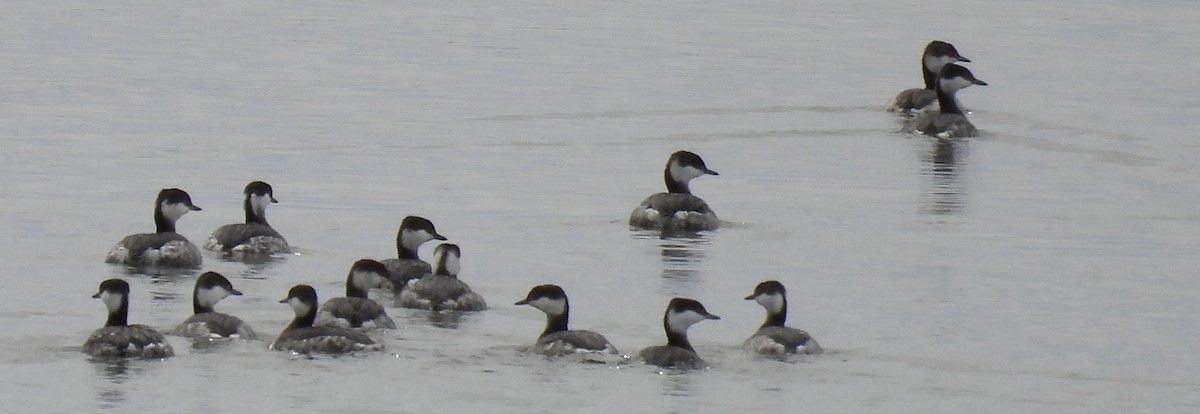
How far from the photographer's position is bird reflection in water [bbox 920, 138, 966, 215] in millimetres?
27641

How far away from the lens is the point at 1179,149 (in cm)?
3372

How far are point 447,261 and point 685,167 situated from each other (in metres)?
6.67

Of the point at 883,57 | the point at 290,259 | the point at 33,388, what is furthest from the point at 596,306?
the point at 883,57

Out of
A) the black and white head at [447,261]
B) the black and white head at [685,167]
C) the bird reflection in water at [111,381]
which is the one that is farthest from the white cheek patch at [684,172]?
the bird reflection in water at [111,381]

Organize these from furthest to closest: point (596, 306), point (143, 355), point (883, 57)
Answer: point (883, 57) < point (596, 306) < point (143, 355)

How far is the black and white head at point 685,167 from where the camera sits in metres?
26.3

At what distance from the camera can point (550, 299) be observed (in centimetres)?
1862

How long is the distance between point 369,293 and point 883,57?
99.8ft

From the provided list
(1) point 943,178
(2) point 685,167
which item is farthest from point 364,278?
(1) point 943,178

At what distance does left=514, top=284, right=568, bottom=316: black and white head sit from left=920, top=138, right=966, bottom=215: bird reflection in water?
30.5ft

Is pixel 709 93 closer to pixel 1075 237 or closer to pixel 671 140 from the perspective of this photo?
pixel 671 140

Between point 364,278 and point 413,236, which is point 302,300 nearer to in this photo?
point 364,278

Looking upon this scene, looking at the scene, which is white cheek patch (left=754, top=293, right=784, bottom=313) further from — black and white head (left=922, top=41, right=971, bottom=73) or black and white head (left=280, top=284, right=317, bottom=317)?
black and white head (left=922, top=41, right=971, bottom=73)

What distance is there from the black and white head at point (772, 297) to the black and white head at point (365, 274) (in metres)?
2.93
